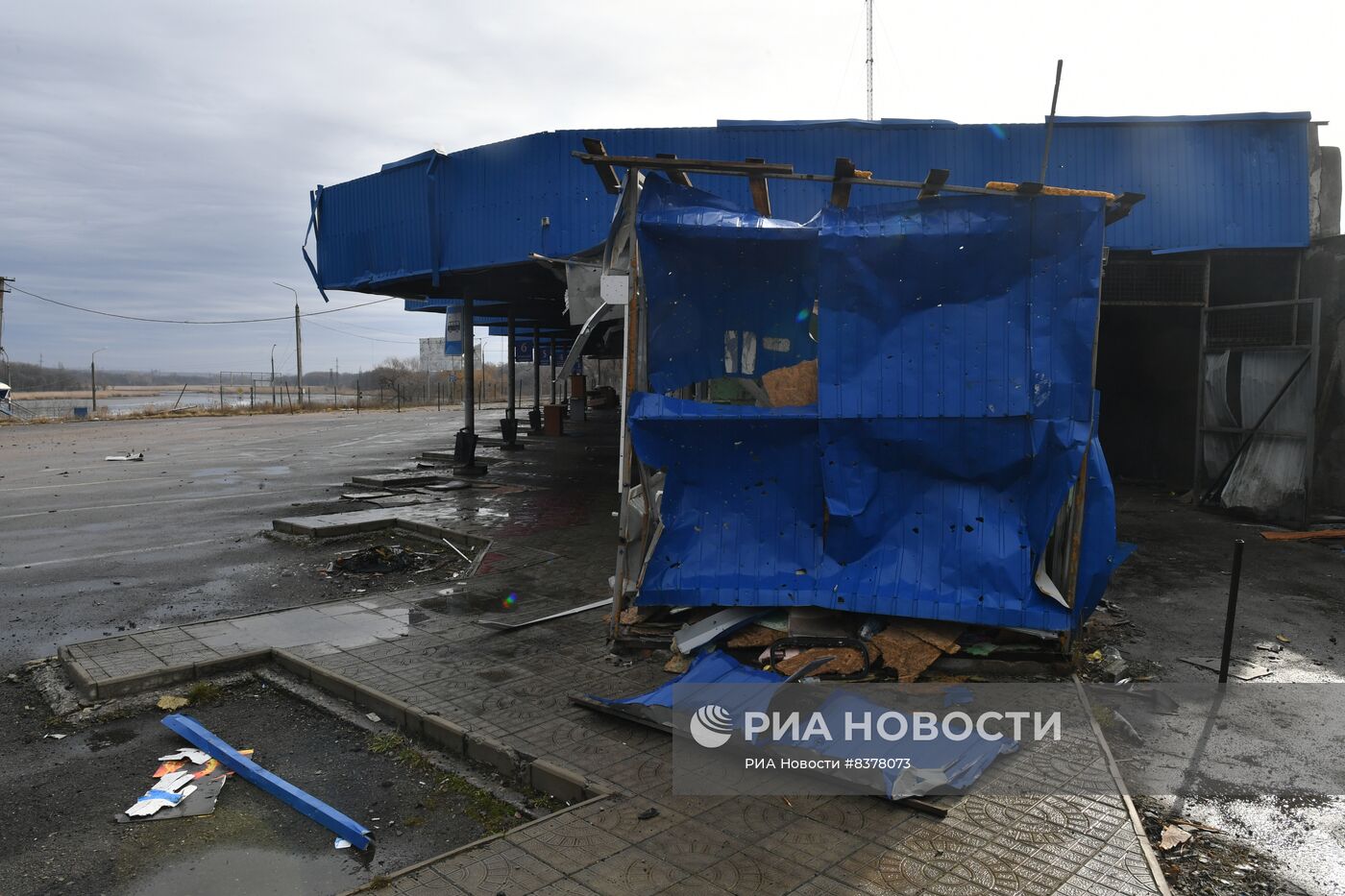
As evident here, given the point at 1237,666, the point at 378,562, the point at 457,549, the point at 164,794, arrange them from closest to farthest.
Result: the point at 164,794 < the point at 1237,666 < the point at 378,562 < the point at 457,549

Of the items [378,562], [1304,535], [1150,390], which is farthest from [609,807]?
[1150,390]

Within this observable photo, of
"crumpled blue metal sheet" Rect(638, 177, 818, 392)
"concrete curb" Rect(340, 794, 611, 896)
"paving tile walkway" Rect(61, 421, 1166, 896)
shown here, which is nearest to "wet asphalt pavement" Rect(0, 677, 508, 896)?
"concrete curb" Rect(340, 794, 611, 896)

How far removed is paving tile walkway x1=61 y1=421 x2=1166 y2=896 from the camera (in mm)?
3529

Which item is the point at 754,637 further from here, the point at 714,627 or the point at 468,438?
the point at 468,438

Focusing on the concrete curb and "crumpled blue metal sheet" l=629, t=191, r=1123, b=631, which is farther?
"crumpled blue metal sheet" l=629, t=191, r=1123, b=631

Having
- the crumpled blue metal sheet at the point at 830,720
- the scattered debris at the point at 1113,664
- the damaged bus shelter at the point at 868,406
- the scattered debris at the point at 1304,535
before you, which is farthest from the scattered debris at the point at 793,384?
the scattered debris at the point at 1304,535

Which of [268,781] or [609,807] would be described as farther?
[268,781]

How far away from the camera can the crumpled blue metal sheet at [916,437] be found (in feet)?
19.5

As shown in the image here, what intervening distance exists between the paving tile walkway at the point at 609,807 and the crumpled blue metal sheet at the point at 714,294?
2370 millimetres

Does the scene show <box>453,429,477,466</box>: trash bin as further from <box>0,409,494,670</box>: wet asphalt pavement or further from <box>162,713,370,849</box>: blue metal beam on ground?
<box>162,713,370,849</box>: blue metal beam on ground

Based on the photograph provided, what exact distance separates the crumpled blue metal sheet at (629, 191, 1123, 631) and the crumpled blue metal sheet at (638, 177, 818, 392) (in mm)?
127

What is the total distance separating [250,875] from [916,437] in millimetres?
4748

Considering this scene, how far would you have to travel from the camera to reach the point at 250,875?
3793 millimetres

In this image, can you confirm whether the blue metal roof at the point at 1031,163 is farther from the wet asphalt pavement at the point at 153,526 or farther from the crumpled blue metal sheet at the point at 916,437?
the crumpled blue metal sheet at the point at 916,437
